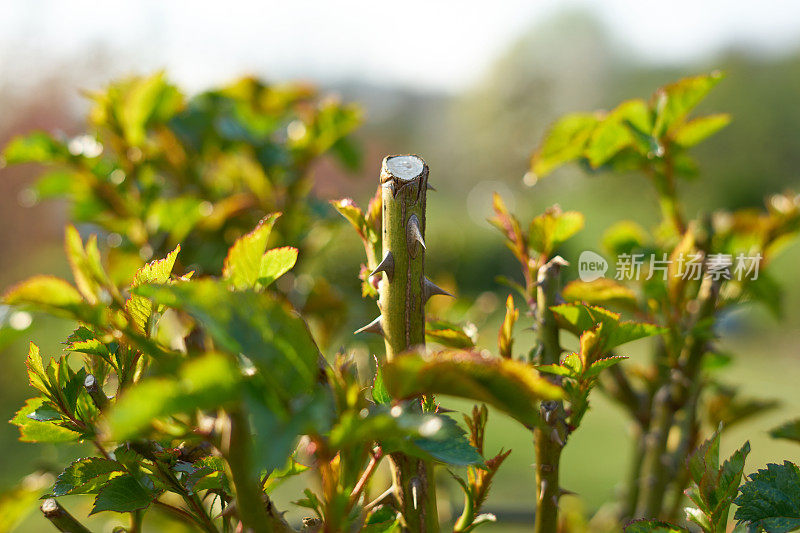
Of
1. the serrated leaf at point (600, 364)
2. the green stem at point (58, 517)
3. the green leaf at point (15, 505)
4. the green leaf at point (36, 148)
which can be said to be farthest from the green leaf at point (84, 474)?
the green leaf at point (36, 148)

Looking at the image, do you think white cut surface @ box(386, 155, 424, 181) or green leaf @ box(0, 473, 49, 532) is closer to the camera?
white cut surface @ box(386, 155, 424, 181)

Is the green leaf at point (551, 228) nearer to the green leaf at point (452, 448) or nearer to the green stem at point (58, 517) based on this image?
the green leaf at point (452, 448)

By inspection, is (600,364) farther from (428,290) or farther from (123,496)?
(123,496)

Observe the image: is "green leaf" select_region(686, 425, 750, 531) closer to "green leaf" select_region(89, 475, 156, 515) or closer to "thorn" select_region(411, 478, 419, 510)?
"thorn" select_region(411, 478, 419, 510)

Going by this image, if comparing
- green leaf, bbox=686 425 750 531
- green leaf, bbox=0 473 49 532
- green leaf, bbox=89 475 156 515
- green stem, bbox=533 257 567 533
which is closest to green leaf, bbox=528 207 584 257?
green stem, bbox=533 257 567 533

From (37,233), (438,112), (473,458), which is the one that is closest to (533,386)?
(473,458)

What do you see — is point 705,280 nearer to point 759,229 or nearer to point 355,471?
point 759,229
